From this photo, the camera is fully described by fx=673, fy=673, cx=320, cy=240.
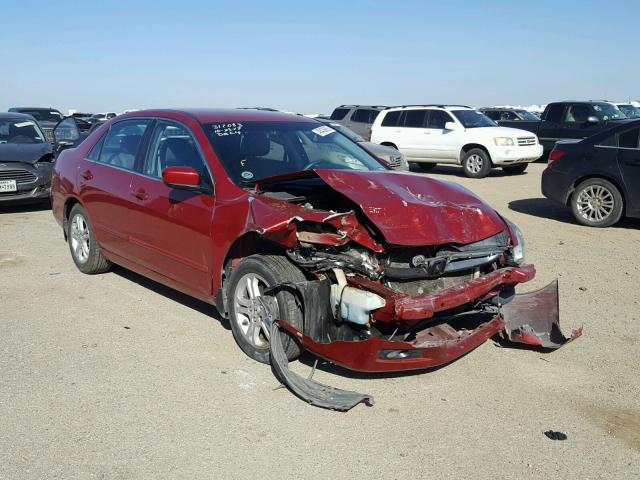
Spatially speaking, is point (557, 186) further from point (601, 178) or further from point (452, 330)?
point (452, 330)

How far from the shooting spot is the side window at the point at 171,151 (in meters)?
5.36

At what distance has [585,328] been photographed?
556 centimetres

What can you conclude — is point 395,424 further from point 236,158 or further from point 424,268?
point 236,158

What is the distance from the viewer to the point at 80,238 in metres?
7.11

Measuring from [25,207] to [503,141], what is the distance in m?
11.2

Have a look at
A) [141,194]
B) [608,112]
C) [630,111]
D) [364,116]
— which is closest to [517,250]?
[141,194]

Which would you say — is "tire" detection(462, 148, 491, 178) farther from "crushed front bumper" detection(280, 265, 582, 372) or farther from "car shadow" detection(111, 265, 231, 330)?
"crushed front bumper" detection(280, 265, 582, 372)

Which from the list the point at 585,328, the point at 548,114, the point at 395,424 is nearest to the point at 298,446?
the point at 395,424

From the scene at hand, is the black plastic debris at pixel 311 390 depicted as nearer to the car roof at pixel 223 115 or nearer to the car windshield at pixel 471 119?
the car roof at pixel 223 115

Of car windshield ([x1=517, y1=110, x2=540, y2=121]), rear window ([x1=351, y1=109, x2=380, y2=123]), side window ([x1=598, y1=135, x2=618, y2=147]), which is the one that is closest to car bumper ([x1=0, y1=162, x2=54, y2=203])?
side window ([x1=598, y1=135, x2=618, y2=147])

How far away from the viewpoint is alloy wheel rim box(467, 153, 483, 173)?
1716 cm

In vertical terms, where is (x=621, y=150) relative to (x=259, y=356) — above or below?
above

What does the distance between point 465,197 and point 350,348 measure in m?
1.58

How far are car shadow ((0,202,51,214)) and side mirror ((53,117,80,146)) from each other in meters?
2.22
